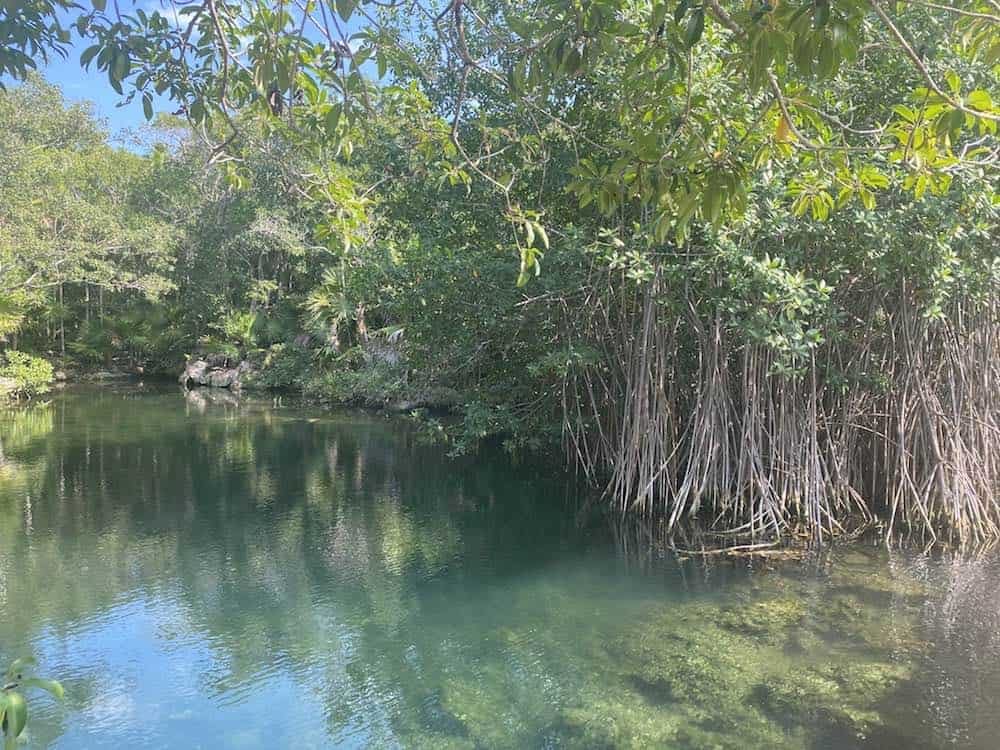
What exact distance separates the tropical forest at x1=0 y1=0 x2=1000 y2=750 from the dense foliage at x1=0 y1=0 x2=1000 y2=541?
1.7 inches

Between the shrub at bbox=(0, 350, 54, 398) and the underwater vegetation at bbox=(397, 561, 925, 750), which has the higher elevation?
the shrub at bbox=(0, 350, 54, 398)

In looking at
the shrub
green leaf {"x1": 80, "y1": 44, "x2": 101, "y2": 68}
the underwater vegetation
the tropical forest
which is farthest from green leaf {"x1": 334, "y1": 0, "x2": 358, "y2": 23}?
the shrub

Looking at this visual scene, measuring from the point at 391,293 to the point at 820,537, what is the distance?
5745 millimetres

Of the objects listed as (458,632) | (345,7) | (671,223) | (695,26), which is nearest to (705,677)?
Result: (458,632)

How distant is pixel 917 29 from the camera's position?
23.1 ft

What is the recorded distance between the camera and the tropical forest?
3.39 m

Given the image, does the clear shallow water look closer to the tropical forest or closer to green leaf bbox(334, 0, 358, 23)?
the tropical forest

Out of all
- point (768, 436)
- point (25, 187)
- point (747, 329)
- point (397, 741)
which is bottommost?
point (397, 741)

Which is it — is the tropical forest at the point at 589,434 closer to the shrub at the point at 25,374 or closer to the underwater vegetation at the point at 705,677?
the underwater vegetation at the point at 705,677

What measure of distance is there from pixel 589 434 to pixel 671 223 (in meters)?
6.86

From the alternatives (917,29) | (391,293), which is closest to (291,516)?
(391,293)

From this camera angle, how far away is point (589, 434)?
36.2ft

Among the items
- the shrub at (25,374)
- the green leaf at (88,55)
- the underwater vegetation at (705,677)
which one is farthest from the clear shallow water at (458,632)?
the shrub at (25,374)

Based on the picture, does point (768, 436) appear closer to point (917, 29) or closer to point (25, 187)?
point (917, 29)
